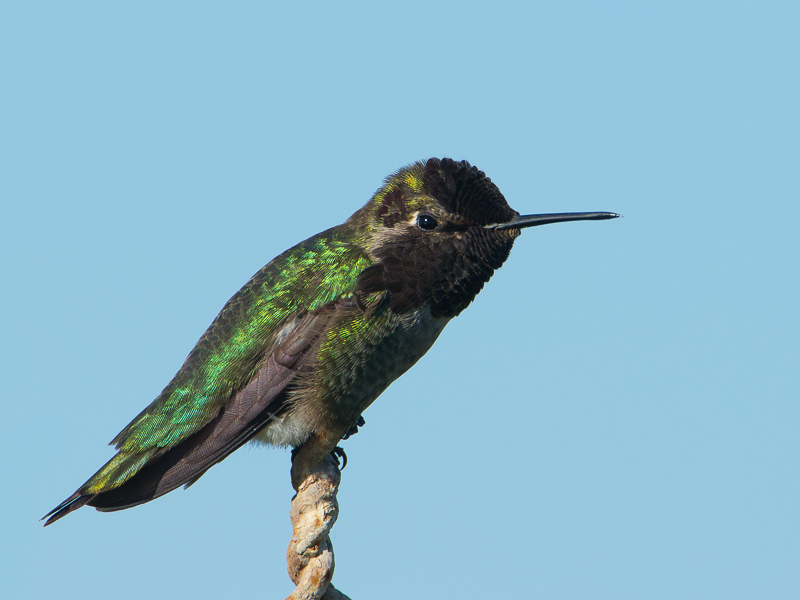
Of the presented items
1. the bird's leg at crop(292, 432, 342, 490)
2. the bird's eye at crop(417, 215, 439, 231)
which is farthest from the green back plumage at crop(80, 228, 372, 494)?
the bird's leg at crop(292, 432, 342, 490)

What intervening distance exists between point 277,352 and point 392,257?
957mm

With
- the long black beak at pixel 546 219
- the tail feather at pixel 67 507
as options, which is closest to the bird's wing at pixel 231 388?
the tail feather at pixel 67 507

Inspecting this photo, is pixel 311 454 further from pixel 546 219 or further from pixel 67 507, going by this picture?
pixel 546 219

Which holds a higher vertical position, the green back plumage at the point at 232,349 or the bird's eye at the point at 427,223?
the bird's eye at the point at 427,223

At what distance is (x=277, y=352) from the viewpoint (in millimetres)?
6578

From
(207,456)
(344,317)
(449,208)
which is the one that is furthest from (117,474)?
(449,208)

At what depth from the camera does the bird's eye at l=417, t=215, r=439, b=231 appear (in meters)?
6.85

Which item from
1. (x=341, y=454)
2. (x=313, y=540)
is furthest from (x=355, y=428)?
(x=313, y=540)

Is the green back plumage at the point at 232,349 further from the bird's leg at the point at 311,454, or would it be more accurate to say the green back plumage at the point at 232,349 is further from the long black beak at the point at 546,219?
the long black beak at the point at 546,219

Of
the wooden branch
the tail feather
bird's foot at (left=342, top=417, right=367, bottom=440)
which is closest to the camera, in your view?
the wooden branch

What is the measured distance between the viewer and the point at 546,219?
6.99m

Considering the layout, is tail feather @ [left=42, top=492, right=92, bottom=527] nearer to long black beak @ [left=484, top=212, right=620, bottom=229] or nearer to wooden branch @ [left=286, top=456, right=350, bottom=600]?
wooden branch @ [left=286, top=456, right=350, bottom=600]

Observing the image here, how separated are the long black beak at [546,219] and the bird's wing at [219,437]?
1.21 meters

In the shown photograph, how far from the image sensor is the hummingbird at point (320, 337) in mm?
6504
